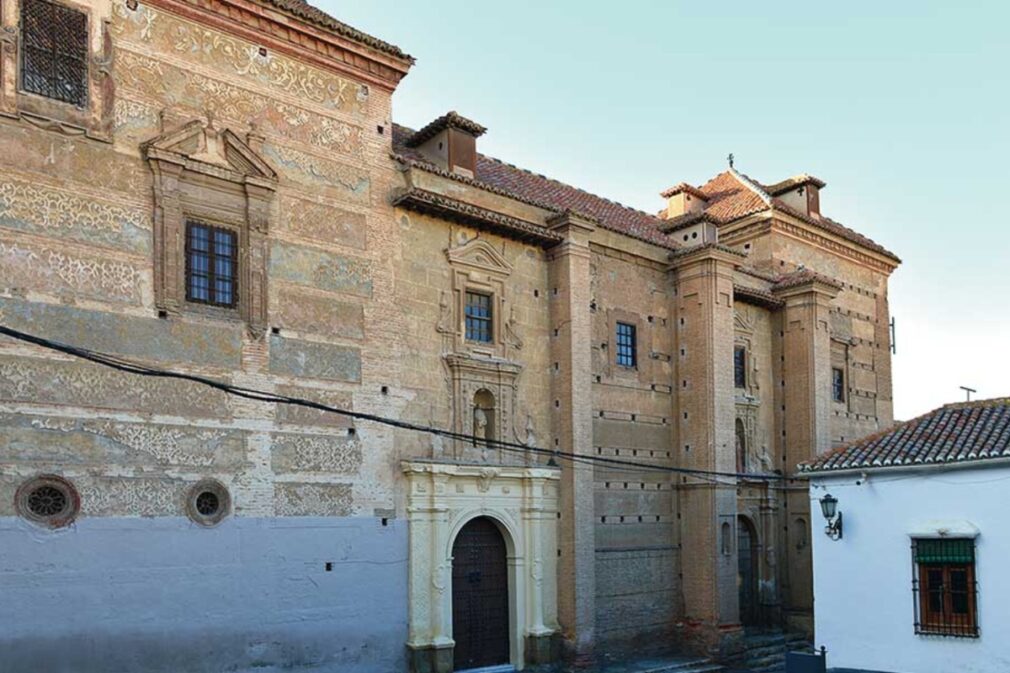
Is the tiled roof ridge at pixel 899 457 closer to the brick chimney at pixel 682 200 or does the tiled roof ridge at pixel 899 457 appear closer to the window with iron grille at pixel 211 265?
the window with iron grille at pixel 211 265

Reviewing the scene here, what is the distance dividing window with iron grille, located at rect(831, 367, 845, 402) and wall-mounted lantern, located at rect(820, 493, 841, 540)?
34.0 ft

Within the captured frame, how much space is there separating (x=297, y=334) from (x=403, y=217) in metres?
2.93

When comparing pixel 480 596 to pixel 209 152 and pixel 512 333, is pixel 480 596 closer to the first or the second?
pixel 512 333

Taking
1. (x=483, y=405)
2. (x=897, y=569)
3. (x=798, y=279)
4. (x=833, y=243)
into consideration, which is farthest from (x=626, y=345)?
(x=833, y=243)

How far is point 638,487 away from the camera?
1895 cm

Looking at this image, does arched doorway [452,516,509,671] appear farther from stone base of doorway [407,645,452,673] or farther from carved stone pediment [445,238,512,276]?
carved stone pediment [445,238,512,276]

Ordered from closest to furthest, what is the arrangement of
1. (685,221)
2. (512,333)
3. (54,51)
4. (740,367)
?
(54,51), (512,333), (685,221), (740,367)

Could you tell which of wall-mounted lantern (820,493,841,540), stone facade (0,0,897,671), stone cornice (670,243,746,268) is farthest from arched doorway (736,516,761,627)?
wall-mounted lantern (820,493,841,540)

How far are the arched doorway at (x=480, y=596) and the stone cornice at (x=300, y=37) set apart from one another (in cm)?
777

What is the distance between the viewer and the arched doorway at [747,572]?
2124 cm

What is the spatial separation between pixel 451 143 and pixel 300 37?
3490 mm

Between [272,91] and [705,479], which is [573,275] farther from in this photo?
[272,91]

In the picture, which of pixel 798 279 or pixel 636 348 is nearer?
pixel 636 348

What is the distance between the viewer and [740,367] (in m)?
21.9
